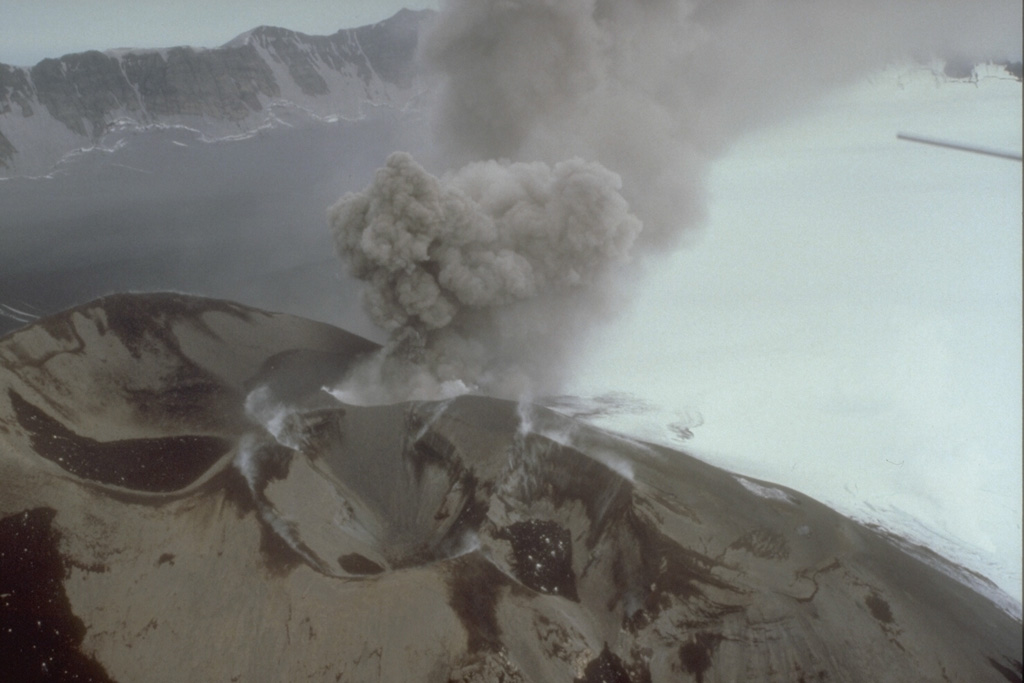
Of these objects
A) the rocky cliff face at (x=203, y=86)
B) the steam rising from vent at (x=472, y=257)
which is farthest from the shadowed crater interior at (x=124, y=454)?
the rocky cliff face at (x=203, y=86)

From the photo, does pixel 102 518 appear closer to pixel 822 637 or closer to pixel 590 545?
pixel 590 545

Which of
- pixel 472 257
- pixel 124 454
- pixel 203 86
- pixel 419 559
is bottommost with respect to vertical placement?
pixel 419 559

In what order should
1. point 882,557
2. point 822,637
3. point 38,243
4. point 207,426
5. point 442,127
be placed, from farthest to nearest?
point 442,127, point 38,243, point 207,426, point 882,557, point 822,637

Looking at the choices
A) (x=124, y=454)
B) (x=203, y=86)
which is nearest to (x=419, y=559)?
(x=124, y=454)

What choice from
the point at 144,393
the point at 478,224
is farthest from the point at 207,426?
the point at 478,224

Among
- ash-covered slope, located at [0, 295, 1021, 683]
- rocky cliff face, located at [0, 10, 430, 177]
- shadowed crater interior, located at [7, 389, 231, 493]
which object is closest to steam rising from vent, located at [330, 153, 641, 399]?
ash-covered slope, located at [0, 295, 1021, 683]

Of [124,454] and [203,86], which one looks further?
[203,86]

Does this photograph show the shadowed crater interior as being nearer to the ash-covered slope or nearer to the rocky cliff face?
the ash-covered slope

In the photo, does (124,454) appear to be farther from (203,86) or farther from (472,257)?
(203,86)
